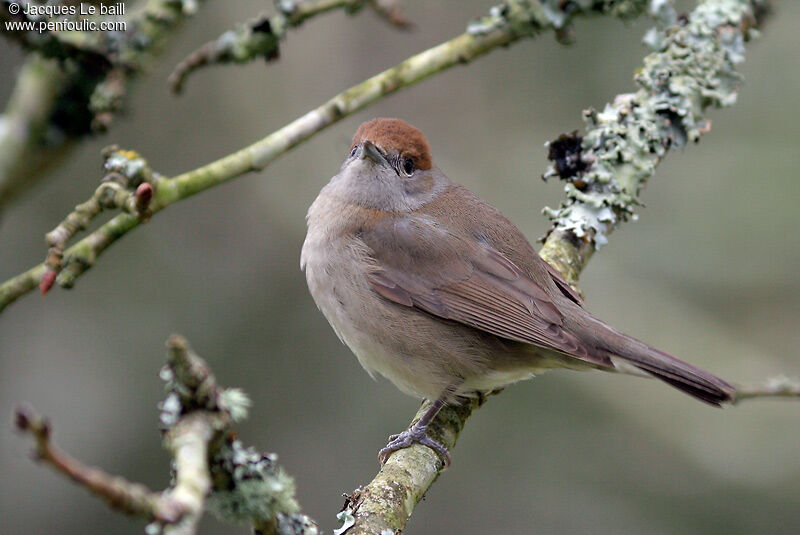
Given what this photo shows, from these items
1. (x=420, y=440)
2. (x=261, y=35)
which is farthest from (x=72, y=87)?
(x=420, y=440)

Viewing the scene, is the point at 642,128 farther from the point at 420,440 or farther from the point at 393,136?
the point at 420,440

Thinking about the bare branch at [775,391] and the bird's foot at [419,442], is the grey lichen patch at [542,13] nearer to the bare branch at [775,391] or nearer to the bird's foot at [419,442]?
the bird's foot at [419,442]

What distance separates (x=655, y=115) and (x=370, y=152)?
1672mm

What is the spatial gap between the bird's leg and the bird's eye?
1.26m

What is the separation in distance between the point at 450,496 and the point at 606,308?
183cm

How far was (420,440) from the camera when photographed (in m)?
3.45

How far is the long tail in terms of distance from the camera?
11.0 ft

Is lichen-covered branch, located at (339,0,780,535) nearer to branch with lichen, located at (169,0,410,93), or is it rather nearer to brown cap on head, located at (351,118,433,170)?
brown cap on head, located at (351,118,433,170)

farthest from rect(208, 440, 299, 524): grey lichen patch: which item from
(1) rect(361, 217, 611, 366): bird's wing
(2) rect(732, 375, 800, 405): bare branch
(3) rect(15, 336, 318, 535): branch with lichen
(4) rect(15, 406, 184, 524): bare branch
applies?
(1) rect(361, 217, 611, 366): bird's wing

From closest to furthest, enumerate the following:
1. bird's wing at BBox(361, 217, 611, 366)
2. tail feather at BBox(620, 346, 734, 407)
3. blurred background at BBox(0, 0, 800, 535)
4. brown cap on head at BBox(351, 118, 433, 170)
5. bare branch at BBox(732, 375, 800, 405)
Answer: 1. bare branch at BBox(732, 375, 800, 405)
2. tail feather at BBox(620, 346, 734, 407)
3. bird's wing at BBox(361, 217, 611, 366)
4. brown cap on head at BBox(351, 118, 433, 170)
5. blurred background at BBox(0, 0, 800, 535)

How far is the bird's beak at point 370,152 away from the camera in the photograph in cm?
418

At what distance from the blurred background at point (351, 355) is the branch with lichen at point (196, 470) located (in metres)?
3.61

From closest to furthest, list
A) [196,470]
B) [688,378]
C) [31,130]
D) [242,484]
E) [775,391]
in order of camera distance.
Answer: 1. [196,470]
2. [242,484]
3. [775,391]
4. [688,378]
5. [31,130]

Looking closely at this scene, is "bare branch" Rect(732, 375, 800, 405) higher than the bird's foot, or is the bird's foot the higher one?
"bare branch" Rect(732, 375, 800, 405)
